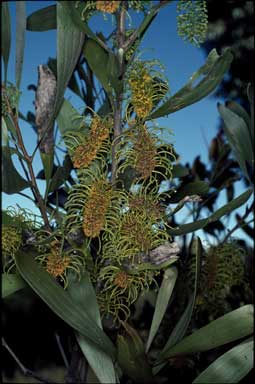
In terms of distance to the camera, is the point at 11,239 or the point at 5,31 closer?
the point at 5,31

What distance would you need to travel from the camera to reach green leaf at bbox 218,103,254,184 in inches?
28.0

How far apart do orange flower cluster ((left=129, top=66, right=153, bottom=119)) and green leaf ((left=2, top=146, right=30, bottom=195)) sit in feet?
0.39

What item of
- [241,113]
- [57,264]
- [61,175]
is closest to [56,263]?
[57,264]

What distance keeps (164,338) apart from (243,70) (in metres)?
0.95

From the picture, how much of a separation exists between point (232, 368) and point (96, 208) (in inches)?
7.2

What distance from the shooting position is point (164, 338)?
2.83 ft

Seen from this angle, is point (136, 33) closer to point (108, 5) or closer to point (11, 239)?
point (108, 5)

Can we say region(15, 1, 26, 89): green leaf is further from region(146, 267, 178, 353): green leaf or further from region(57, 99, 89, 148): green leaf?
region(146, 267, 178, 353): green leaf

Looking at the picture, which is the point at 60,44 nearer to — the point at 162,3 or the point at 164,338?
the point at 162,3

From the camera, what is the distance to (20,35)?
0.50m

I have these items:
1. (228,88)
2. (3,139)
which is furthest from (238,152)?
(228,88)

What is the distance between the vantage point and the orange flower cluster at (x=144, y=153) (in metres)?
0.53

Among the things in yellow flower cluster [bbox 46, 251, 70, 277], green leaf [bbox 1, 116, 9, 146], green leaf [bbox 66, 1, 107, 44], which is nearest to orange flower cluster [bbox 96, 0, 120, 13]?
green leaf [bbox 66, 1, 107, 44]

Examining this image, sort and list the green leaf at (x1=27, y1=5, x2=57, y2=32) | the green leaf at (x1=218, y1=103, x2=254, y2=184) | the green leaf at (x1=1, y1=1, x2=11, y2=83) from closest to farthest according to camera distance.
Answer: the green leaf at (x1=1, y1=1, x2=11, y2=83)
the green leaf at (x1=27, y1=5, x2=57, y2=32)
the green leaf at (x1=218, y1=103, x2=254, y2=184)
